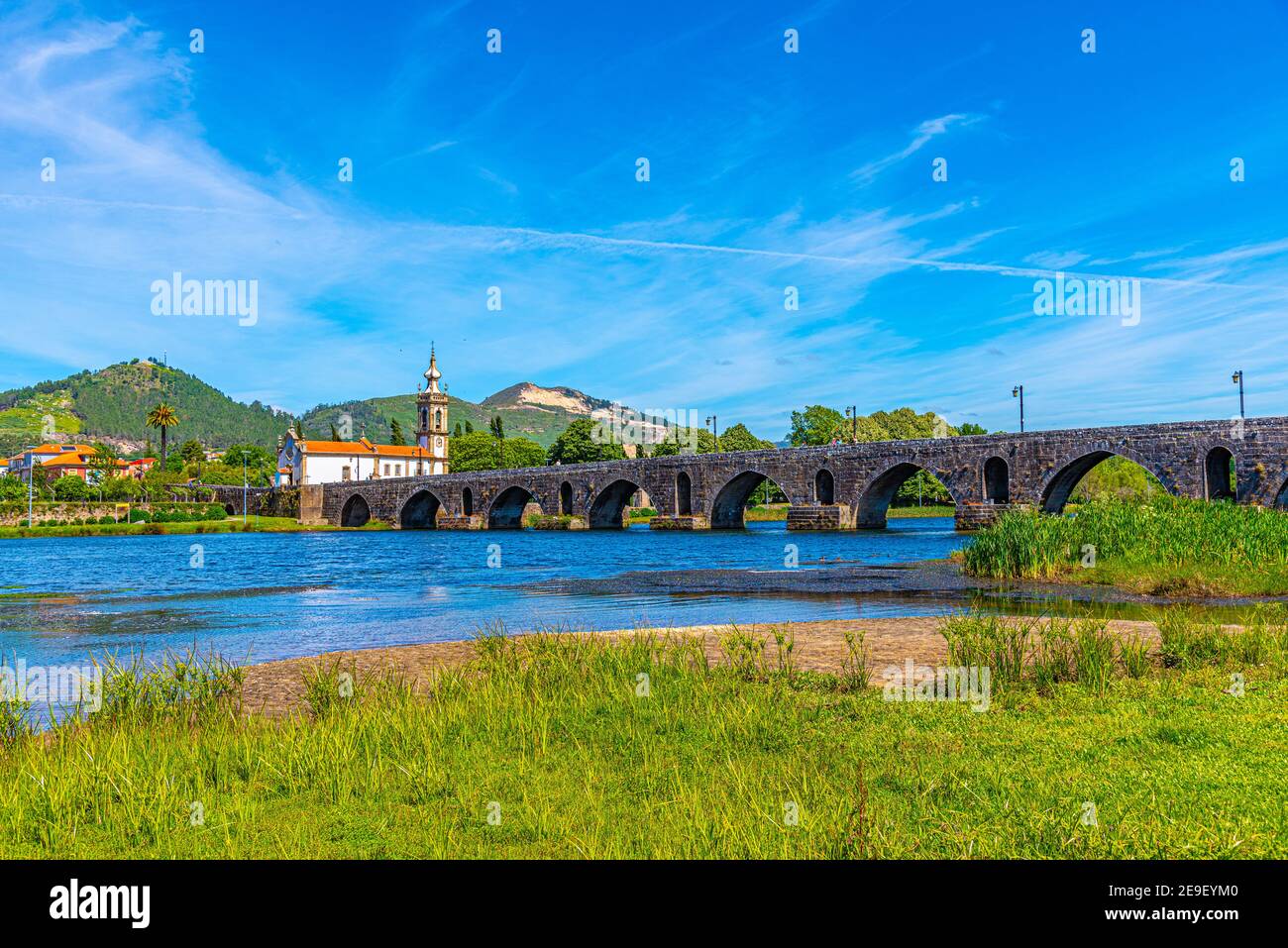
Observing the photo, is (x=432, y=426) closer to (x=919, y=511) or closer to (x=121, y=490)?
(x=121, y=490)

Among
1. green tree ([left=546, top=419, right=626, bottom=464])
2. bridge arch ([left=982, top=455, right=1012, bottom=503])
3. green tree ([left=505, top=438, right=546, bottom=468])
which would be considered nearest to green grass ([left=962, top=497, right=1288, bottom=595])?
bridge arch ([left=982, top=455, right=1012, bottom=503])

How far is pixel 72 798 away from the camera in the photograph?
678cm

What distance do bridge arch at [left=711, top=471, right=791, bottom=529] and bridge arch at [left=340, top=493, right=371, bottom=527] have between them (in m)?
60.1

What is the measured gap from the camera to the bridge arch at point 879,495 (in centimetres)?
7193

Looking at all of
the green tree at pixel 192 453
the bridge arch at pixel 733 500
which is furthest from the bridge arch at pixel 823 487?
the green tree at pixel 192 453

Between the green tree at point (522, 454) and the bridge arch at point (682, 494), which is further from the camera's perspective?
the green tree at point (522, 454)

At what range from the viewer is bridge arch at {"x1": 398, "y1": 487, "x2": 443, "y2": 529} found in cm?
11861

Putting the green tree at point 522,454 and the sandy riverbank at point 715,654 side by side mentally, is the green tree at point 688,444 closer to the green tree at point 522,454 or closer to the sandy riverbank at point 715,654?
the green tree at point 522,454

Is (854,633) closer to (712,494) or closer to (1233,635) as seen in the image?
(1233,635)

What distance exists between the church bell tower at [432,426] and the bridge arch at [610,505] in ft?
209

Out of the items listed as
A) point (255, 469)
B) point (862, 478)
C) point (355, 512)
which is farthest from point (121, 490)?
point (862, 478)
